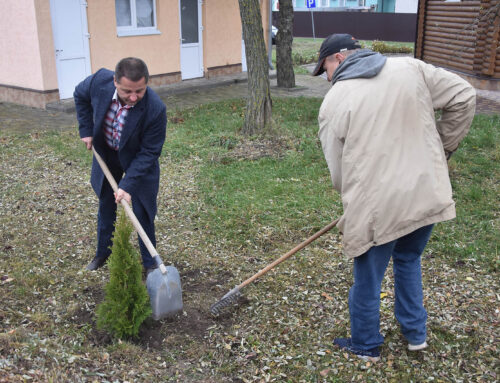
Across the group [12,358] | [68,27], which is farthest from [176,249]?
[68,27]

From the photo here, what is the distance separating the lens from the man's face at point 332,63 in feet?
9.64

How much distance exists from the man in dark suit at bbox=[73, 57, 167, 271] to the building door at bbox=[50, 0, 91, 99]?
7.14 metres

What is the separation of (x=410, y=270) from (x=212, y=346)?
4.63ft

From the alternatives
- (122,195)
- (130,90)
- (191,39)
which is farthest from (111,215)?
(191,39)

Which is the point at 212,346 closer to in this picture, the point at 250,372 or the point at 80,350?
the point at 250,372

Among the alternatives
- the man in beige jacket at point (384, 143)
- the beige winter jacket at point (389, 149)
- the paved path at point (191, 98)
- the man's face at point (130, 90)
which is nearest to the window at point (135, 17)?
the paved path at point (191, 98)

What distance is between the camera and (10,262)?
446cm

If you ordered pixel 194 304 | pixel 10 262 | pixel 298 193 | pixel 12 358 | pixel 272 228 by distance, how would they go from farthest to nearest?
pixel 298 193
pixel 272 228
pixel 10 262
pixel 194 304
pixel 12 358

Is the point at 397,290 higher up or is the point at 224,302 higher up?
the point at 397,290

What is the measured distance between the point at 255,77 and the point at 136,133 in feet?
15.5

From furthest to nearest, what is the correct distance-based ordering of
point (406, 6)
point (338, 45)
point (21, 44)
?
point (406, 6), point (21, 44), point (338, 45)

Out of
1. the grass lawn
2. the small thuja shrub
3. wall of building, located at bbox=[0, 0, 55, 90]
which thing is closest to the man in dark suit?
the small thuja shrub

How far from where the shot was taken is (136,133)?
3.65 m

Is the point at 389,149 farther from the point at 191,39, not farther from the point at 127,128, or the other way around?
the point at 191,39
